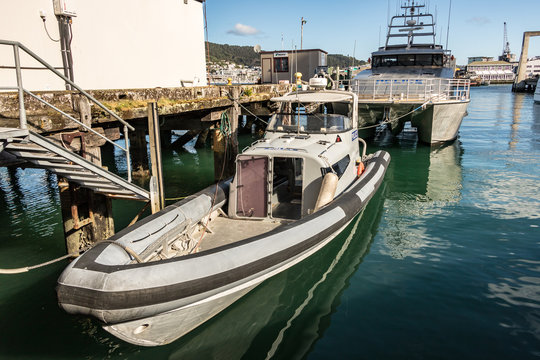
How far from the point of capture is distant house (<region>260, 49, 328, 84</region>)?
30.9 m

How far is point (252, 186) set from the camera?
7668 mm

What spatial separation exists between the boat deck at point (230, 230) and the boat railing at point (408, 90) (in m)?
11.8

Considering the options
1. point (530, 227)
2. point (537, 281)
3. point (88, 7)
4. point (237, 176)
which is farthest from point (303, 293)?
point (88, 7)

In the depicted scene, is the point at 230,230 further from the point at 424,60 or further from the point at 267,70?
the point at 267,70

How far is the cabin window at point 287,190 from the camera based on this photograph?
27.1 ft

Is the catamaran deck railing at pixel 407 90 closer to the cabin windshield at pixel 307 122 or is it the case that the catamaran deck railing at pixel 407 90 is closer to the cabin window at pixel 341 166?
the cabin windshield at pixel 307 122

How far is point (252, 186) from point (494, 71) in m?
188

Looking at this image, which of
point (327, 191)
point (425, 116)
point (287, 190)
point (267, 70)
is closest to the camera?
point (327, 191)

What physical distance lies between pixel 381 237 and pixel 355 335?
380 cm

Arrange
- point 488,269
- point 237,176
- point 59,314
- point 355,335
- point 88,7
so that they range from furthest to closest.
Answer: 1. point 88,7
2. point 237,176
3. point 488,269
4. point 59,314
5. point 355,335

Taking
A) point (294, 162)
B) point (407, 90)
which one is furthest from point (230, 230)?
point (407, 90)

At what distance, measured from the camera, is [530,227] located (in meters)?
8.88

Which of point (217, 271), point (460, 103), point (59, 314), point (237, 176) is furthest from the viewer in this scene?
point (460, 103)

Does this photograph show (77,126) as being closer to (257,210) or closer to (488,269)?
(257,210)
